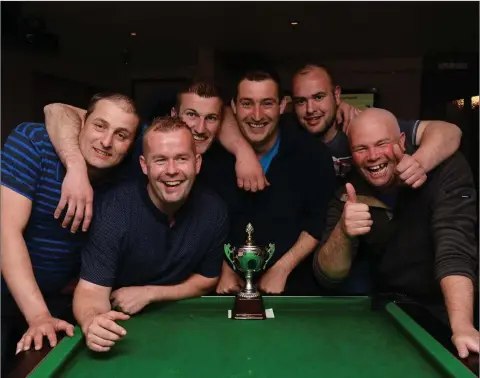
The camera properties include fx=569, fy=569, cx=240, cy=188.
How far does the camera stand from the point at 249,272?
229 cm

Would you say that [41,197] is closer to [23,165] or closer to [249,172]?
[23,165]

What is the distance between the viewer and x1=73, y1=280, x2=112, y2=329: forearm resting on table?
2.03 m

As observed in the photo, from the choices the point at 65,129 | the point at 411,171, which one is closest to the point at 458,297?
the point at 411,171

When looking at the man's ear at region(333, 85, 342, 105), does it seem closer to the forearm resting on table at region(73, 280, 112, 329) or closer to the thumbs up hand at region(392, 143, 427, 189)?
the thumbs up hand at region(392, 143, 427, 189)

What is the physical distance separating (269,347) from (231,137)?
110 cm

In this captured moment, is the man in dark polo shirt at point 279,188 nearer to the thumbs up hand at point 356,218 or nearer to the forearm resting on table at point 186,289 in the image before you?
the forearm resting on table at point 186,289

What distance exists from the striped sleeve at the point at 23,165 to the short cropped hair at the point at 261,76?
3.06 ft

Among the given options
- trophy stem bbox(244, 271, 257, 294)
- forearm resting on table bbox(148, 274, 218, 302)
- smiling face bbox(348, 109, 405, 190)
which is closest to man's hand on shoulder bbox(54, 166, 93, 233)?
forearm resting on table bbox(148, 274, 218, 302)

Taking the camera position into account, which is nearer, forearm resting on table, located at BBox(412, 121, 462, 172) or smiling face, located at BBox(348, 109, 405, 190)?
forearm resting on table, located at BBox(412, 121, 462, 172)

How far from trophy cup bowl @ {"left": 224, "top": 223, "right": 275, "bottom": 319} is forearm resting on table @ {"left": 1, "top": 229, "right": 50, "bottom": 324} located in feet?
2.54

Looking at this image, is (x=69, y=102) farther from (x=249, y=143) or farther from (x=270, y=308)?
(x=270, y=308)

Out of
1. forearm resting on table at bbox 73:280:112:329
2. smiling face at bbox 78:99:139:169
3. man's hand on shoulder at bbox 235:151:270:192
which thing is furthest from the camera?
man's hand on shoulder at bbox 235:151:270:192

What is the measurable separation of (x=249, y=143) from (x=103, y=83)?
775 millimetres

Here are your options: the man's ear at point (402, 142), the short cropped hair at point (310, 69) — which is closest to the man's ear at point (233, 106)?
the short cropped hair at point (310, 69)
